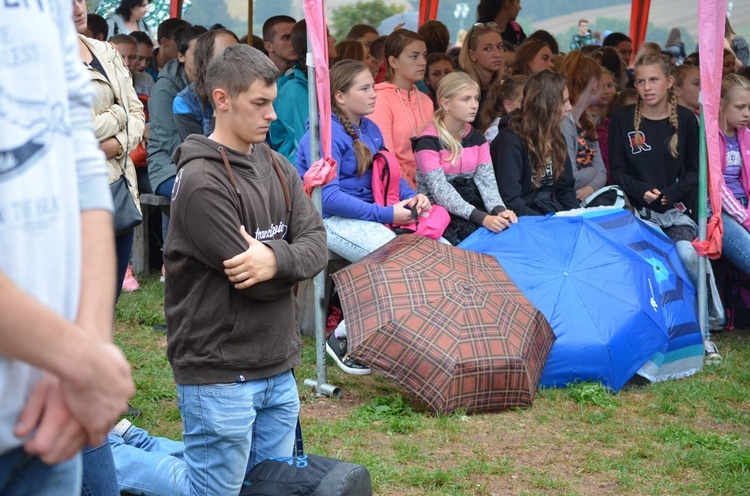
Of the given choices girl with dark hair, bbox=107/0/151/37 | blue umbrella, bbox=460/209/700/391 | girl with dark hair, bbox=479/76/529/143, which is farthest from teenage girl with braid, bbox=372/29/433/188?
girl with dark hair, bbox=107/0/151/37

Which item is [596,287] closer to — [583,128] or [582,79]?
[583,128]

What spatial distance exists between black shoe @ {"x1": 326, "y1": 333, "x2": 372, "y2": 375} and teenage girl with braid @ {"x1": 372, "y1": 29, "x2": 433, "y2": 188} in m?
1.40

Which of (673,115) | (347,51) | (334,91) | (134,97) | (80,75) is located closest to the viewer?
(80,75)

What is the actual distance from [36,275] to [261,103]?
1.73 meters

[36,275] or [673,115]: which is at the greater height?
[36,275]

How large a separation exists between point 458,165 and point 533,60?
8.53 ft

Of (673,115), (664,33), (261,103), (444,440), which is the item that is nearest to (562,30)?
(664,33)

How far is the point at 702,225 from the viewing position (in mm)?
5461

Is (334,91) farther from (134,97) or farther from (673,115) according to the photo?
(673,115)

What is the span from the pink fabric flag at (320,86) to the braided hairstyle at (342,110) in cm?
59

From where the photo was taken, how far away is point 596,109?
25.3 feet

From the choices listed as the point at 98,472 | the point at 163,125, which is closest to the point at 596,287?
the point at 163,125

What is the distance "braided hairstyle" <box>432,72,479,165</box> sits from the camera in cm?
565

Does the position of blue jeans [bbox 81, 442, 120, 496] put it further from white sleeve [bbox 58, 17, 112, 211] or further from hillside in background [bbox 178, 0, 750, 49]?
hillside in background [bbox 178, 0, 750, 49]
